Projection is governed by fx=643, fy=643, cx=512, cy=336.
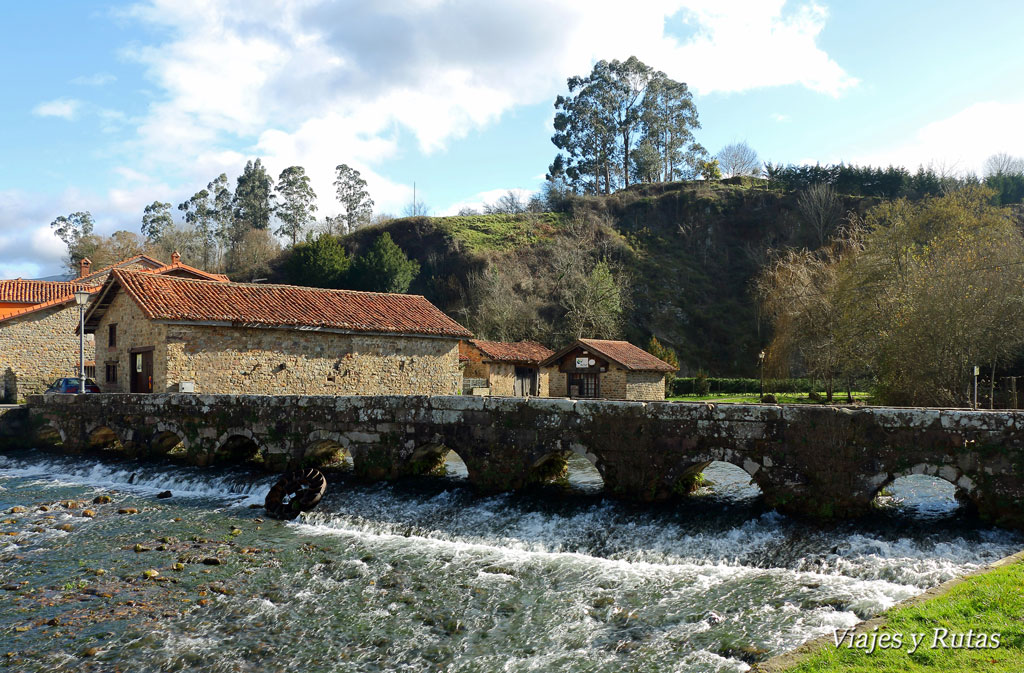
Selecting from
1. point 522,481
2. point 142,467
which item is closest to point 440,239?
point 142,467

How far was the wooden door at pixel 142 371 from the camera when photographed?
22992 mm

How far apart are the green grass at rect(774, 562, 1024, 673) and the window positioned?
Result: 94.2 ft

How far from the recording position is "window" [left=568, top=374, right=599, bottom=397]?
35.0 meters

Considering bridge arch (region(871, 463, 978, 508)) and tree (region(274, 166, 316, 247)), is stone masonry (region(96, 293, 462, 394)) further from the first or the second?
tree (region(274, 166, 316, 247))

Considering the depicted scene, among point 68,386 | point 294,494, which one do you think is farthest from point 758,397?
point 68,386

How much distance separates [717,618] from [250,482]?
11.6 m

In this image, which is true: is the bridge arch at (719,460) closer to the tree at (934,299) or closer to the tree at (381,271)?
the tree at (934,299)

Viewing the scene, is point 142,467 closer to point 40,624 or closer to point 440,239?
point 40,624

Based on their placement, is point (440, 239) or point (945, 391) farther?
point (440, 239)

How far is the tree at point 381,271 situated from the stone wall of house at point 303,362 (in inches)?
1085

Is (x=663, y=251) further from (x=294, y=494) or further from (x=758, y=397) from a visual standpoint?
(x=294, y=494)

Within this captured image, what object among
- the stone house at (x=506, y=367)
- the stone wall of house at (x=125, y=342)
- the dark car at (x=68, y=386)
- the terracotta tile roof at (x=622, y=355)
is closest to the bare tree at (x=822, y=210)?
the terracotta tile roof at (x=622, y=355)

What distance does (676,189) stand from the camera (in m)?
78.5

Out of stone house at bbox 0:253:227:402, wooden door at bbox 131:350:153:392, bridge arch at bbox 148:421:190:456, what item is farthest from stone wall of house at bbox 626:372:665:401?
stone house at bbox 0:253:227:402
